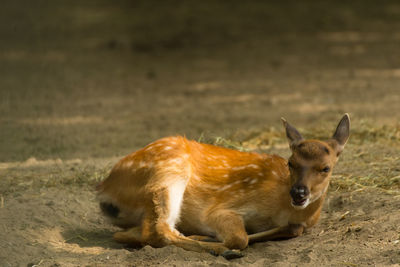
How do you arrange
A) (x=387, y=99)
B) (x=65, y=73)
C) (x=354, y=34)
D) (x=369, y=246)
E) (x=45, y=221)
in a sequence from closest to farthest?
(x=369, y=246) → (x=45, y=221) → (x=387, y=99) → (x=65, y=73) → (x=354, y=34)

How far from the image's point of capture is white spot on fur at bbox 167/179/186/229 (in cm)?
546

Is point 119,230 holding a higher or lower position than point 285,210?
lower

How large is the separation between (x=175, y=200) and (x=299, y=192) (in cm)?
114

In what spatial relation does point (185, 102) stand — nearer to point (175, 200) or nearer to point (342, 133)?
point (175, 200)

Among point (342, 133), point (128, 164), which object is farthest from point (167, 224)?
point (342, 133)

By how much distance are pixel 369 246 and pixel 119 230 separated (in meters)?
2.33

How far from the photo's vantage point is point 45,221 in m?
5.79

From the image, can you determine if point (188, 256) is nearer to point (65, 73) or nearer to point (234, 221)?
point (234, 221)

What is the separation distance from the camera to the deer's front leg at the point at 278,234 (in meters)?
5.43

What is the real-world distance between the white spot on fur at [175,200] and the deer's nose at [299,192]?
1.07 m

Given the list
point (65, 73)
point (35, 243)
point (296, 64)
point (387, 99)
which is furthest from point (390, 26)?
point (35, 243)

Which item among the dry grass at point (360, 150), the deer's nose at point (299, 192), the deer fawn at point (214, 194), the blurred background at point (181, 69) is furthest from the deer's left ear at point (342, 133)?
the blurred background at point (181, 69)

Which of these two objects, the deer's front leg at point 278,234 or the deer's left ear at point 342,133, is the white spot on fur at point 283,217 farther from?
the deer's left ear at point 342,133

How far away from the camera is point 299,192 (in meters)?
5.00
